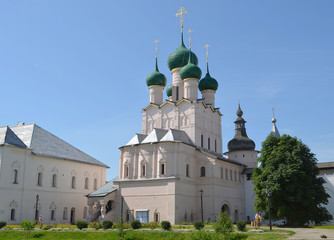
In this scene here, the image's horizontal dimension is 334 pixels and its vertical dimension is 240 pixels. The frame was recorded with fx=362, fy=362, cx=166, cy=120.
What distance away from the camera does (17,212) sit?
29984mm

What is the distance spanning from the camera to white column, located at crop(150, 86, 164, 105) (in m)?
39.7

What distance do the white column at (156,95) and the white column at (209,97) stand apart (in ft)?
15.9

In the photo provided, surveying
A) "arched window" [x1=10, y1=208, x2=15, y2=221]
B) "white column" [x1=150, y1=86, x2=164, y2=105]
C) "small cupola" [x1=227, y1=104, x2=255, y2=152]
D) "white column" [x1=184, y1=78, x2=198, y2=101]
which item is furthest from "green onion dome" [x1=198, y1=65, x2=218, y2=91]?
"arched window" [x1=10, y1=208, x2=15, y2=221]

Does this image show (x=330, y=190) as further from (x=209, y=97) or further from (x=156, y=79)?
(x=156, y=79)

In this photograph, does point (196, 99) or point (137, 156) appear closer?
point (137, 156)

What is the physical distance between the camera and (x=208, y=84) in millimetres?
40344

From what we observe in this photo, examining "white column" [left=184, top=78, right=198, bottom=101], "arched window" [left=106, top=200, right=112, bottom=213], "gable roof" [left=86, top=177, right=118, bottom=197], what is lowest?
"arched window" [left=106, top=200, right=112, bottom=213]

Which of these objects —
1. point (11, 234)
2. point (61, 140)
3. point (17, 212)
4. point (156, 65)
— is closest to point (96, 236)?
point (11, 234)

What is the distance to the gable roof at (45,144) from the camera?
3306 centimetres

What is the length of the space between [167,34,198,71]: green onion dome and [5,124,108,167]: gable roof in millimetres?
13821

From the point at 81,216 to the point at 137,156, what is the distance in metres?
9.18

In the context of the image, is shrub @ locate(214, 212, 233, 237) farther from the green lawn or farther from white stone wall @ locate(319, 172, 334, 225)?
white stone wall @ locate(319, 172, 334, 225)

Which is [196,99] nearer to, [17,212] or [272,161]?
[272,161]

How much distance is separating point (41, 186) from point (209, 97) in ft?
65.0
